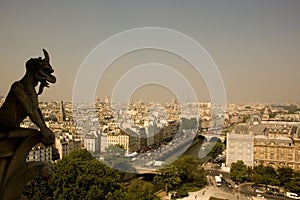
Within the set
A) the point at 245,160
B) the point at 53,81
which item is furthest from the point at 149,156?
the point at 53,81

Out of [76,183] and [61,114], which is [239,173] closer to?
[76,183]

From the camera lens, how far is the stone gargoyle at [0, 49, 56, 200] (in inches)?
47.3

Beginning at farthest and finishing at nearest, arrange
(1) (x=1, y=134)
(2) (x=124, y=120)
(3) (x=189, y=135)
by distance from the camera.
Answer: (3) (x=189, y=135)
(2) (x=124, y=120)
(1) (x=1, y=134)

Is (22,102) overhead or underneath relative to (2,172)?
overhead

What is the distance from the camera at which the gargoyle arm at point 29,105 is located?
3.95 ft

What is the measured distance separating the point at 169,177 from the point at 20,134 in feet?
26.9

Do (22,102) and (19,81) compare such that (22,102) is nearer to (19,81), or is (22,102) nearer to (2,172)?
(19,81)

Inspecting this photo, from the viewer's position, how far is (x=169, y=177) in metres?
9.13

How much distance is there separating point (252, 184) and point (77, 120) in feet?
19.3

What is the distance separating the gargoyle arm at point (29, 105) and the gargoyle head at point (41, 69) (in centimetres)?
7

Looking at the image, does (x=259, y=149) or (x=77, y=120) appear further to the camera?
(x=259, y=149)

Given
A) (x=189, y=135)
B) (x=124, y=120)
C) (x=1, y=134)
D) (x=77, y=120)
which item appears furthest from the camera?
(x=189, y=135)

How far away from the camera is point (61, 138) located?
12484mm

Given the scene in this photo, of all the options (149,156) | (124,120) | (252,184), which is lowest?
(252,184)
